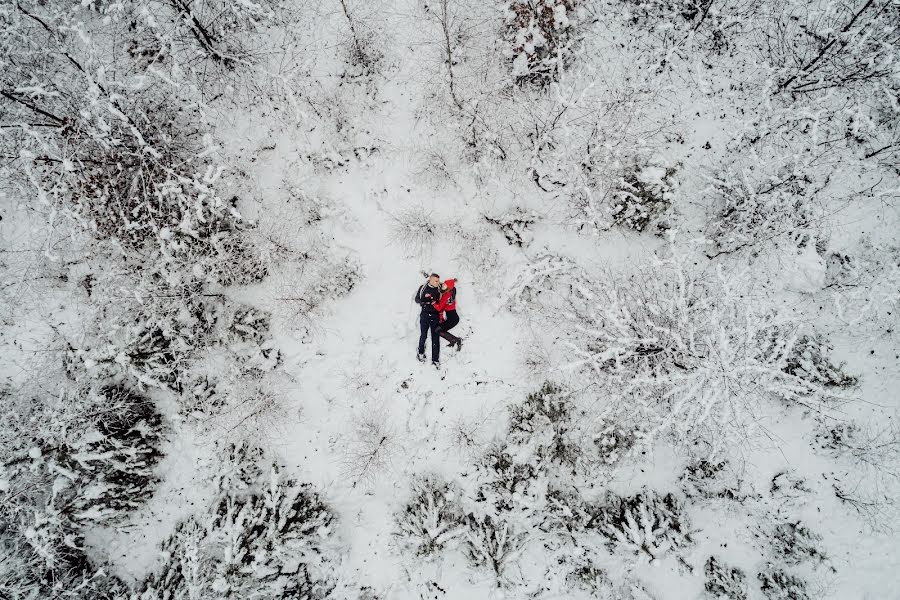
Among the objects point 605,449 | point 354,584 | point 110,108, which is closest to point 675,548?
point 605,449

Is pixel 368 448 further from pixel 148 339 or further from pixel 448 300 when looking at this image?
pixel 148 339

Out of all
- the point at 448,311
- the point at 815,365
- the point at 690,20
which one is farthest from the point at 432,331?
the point at 690,20

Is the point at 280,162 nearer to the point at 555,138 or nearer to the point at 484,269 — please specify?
the point at 484,269

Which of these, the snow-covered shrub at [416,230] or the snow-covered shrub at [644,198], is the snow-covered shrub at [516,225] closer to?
the snow-covered shrub at [416,230]

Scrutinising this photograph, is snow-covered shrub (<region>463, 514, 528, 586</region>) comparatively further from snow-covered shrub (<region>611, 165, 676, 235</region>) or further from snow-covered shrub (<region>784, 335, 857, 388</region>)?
snow-covered shrub (<region>611, 165, 676, 235</region>)

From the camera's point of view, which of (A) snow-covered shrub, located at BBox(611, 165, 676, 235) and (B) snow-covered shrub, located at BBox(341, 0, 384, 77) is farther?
(B) snow-covered shrub, located at BBox(341, 0, 384, 77)

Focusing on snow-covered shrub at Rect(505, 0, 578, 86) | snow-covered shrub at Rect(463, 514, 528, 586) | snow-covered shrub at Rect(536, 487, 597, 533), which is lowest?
snow-covered shrub at Rect(463, 514, 528, 586)

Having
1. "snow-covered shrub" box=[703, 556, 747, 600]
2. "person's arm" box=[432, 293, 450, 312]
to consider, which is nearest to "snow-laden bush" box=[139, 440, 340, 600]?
"person's arm" box=[432, 293, 450, 312]
